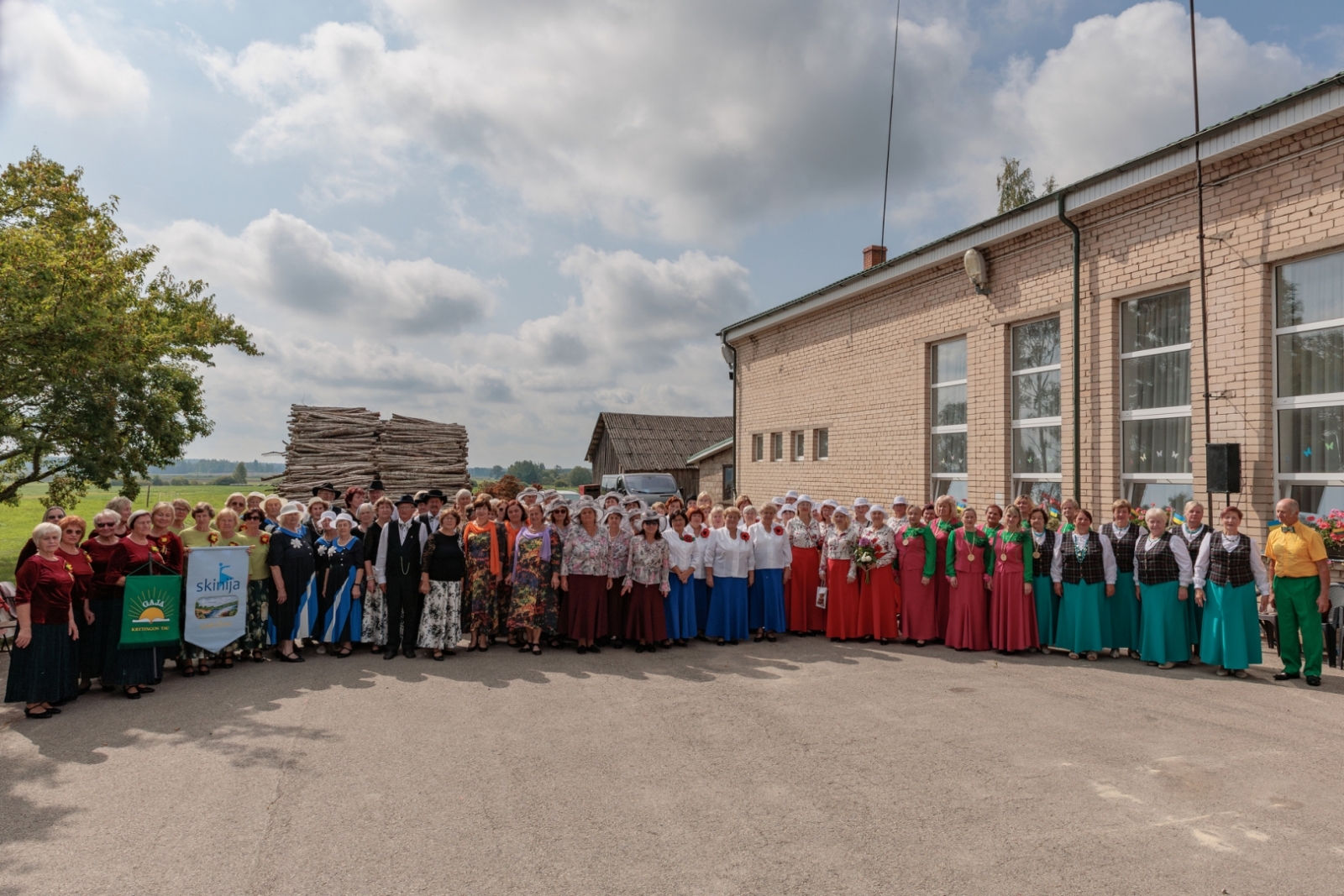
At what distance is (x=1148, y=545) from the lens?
845 cm

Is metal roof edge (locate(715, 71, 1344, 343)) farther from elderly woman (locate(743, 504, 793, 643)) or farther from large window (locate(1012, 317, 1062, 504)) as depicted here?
elderly woman (locate(743, 504, 793, 643))

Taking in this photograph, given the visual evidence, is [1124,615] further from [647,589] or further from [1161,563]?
[647,589]

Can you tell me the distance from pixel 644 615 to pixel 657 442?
1290 inches

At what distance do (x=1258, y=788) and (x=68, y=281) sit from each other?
55.9 ft

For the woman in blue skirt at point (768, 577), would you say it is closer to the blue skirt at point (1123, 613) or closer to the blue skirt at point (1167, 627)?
the blue skirt at point (1123, 613)

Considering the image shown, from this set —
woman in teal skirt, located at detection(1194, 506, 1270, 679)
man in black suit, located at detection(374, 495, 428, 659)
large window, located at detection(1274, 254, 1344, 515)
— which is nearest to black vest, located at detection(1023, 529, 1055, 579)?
woman in teal skirt, located at detection(1194, 506, 1270, 679)

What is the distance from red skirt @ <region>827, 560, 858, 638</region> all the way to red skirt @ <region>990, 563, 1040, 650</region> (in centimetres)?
159

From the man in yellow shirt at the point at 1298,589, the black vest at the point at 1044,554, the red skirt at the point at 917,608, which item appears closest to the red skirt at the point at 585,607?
the red skirt at the point at 917,608

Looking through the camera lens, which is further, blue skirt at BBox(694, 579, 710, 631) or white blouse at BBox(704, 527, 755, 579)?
blue skirt at BBox(694, 579, 710, 631)

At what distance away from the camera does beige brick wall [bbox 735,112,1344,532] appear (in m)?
9.14

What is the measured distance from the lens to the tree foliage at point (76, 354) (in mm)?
13000

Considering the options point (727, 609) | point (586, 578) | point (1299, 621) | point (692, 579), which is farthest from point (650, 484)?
point (1299, 621)

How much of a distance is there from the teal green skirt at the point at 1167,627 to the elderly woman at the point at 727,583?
4.40 metres

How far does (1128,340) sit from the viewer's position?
36.9 ft
